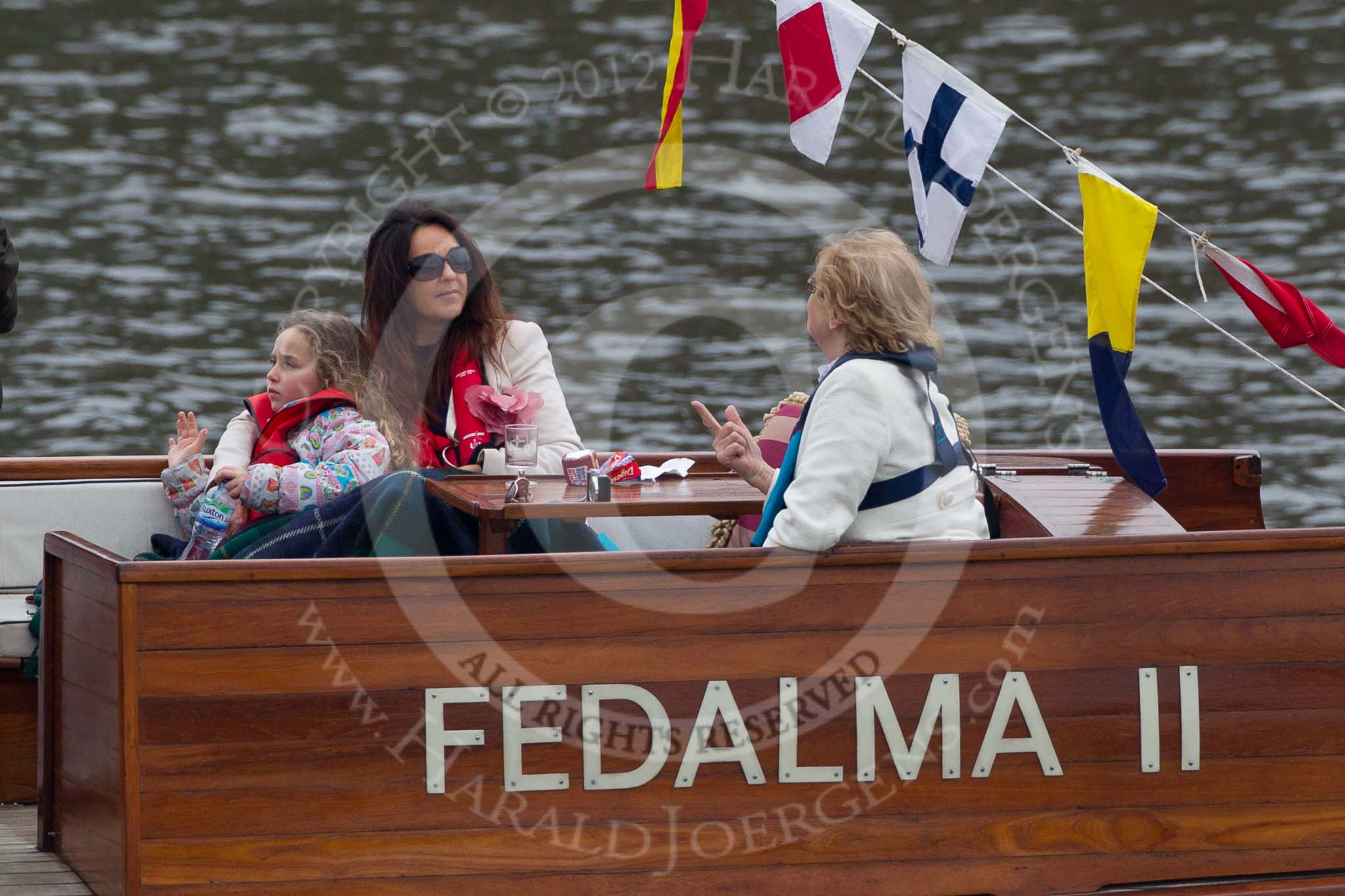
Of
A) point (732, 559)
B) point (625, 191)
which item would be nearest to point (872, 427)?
point (732, 559)

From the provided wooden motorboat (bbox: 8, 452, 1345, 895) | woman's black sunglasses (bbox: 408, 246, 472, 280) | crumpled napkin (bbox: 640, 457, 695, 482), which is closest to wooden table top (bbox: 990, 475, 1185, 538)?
wooden motorboat (bbox: 8, 452, 1345, 895)

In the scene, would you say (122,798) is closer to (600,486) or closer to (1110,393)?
(600,486)

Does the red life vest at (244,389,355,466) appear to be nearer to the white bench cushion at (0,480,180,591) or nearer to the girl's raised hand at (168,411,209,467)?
the girl's raised hand at (168,411,209,467)

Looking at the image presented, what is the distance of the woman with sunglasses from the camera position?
401 cm

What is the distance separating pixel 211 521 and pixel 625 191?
8.95 metres

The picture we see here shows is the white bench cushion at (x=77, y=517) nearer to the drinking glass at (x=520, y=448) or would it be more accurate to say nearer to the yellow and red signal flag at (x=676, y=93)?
the drinking glass at (x=520, y=448)

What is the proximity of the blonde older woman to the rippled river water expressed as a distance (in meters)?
6.22

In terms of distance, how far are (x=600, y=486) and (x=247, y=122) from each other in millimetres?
9932

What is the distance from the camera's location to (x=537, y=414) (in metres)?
4.06

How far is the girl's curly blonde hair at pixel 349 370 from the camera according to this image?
384 centimetres

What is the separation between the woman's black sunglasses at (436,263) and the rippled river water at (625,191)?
545cm

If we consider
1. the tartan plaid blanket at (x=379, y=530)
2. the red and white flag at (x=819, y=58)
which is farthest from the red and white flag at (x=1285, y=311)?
the tartan plaid blanket at (x=379, y=530)

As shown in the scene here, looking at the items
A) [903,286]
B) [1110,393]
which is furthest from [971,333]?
[903,286]

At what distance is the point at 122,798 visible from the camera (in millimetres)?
2973
